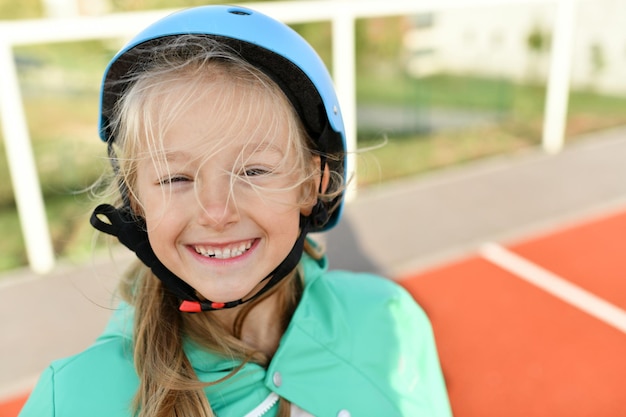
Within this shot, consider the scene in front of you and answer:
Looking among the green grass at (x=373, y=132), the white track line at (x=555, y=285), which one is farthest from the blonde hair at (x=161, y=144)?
the green grass at (x=373, y=132)

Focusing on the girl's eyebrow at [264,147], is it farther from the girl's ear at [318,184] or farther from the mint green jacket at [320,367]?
the mint green jacket at [320,367]

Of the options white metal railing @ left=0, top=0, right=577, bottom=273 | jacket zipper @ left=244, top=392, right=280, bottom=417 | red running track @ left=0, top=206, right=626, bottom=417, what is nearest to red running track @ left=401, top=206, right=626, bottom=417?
red running track @ left=0, top=206, right=626, bottom=417

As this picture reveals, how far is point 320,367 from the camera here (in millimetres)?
1642

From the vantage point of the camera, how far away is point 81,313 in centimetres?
384

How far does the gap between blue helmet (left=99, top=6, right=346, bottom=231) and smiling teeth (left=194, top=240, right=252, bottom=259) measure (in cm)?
35

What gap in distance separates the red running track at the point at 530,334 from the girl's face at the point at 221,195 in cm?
183

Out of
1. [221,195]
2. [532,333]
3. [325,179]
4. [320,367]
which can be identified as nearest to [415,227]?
[532,333]

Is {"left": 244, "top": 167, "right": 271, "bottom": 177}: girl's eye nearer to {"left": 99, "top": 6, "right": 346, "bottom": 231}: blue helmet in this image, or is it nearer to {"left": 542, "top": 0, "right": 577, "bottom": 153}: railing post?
{"left": 99, "top": 6, "right": 346, "bottom": 231}: blue helmet

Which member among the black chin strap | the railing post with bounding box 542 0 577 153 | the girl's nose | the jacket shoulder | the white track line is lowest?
the white track line

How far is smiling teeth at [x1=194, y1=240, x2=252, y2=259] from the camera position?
149cm

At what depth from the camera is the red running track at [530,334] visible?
3020 millimetres

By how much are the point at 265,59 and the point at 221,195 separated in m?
0.34

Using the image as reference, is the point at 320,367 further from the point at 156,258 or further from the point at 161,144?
the point at 161,144

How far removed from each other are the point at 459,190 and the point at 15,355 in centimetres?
356
